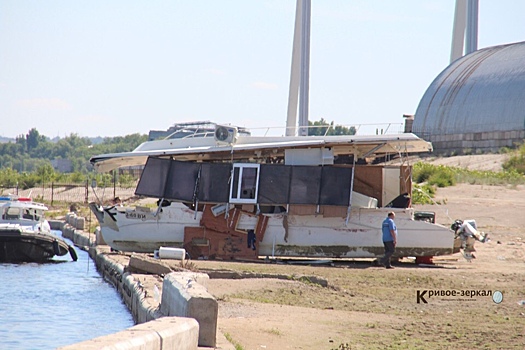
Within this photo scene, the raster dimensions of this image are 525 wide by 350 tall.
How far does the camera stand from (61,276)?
31.2m

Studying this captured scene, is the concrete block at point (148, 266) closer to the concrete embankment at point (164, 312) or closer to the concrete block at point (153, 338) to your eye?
the concrete embankment at point (164, 312)

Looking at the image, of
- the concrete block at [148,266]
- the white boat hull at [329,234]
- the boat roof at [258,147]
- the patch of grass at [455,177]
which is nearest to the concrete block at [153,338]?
the concrete block at [148,266]

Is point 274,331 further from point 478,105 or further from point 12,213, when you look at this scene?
point 478,105

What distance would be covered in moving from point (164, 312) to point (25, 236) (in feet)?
66.7

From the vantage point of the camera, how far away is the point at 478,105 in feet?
250

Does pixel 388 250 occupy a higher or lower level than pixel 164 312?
higher

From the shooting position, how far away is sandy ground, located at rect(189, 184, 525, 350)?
13617 mm

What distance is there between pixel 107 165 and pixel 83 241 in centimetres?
1438

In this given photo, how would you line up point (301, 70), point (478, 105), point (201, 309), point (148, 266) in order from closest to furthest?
1. point (201, 309)
2. point (148, 266)
3. point (301, 70)
4. point (478, 105)

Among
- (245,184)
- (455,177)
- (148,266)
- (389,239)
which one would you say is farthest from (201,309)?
(455,177)

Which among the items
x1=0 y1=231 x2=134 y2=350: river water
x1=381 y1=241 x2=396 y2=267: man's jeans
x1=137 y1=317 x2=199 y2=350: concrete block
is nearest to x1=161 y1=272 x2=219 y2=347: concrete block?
x1=137 y1=317 x2=199 y2=350: concrete block

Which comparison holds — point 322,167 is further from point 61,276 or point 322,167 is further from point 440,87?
point 440,87

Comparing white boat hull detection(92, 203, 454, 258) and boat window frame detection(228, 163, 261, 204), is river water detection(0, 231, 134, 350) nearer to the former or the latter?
white boat hull detection(92, 203, 454, 258)

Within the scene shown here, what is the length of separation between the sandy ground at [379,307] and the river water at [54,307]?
2523mm
